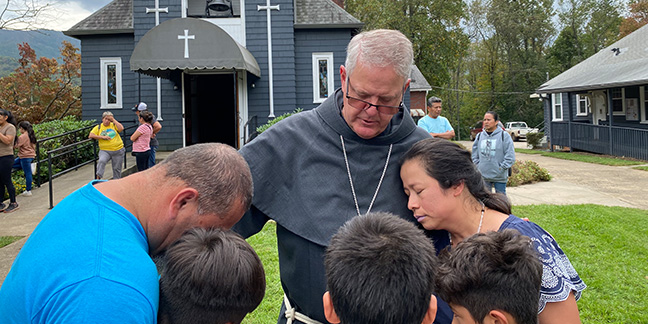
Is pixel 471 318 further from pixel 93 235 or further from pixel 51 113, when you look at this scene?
pixel 51 113

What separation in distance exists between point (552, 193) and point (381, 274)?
461 inches

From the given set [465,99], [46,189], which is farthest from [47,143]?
[465,99]

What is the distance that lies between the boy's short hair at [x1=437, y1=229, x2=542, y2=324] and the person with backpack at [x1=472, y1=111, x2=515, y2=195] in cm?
700

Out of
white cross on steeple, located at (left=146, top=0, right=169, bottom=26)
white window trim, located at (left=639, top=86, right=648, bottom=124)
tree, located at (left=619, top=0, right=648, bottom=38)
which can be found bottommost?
white window trim, located at (left=639, top=86, right=648, bottom=124)

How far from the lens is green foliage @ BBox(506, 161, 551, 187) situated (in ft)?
42.6

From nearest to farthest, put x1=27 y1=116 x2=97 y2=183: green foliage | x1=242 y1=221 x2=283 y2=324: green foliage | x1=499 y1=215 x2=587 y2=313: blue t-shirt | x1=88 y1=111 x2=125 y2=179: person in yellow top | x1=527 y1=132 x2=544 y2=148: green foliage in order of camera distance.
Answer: x1=499 y1=215 x2=587 y2=313: blue t-shirt, x1=242 y1=221 x2=283 y2=324: green foliage, x1=88 y1=111 x2=125 y2=179: person in yellow top, x1=27 y1=116 x2=97 y2=183: green foliage, x1=527 y1=132 x2=544 y2=148: green foliage

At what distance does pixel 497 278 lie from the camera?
1.70m

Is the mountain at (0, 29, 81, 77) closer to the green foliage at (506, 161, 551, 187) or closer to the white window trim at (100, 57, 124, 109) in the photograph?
the white window trim at (100, 57, 124, 109)

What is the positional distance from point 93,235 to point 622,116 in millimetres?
26795

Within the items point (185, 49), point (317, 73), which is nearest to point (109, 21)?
point (185, 49)

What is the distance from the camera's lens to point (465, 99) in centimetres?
6347

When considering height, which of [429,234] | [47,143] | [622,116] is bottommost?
[429,234]

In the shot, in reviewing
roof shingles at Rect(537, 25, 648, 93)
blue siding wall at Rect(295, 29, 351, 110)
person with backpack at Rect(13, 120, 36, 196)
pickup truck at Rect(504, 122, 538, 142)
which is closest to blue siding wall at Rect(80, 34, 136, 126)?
blue siding wall at Rect(295, 29, 351, 110)

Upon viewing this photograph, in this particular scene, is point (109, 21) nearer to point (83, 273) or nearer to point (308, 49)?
point (308, 49)
